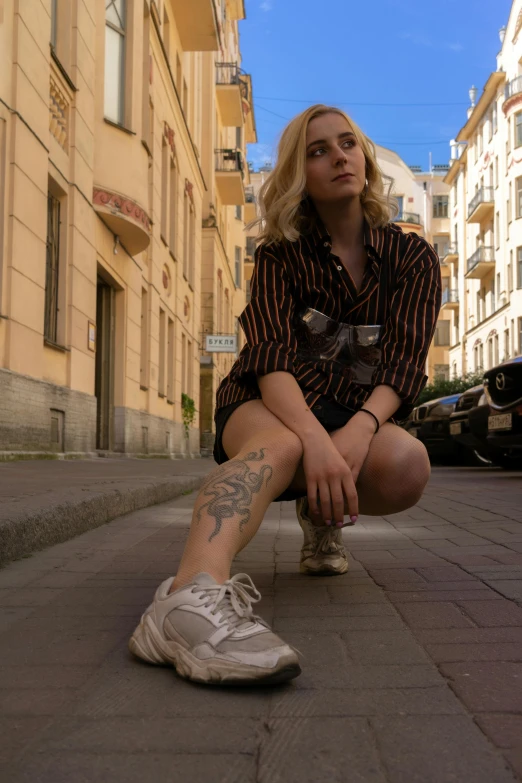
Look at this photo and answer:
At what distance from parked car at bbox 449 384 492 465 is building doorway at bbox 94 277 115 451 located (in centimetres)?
590

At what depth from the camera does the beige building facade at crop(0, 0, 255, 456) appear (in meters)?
9.38

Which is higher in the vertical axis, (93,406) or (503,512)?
(93,406)

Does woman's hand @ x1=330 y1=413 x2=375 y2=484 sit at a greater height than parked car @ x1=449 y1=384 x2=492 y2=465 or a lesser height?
lesser

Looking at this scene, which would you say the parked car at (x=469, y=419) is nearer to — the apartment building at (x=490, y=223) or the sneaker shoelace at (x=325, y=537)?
the sneaker shoelace at (x=325, y=537)

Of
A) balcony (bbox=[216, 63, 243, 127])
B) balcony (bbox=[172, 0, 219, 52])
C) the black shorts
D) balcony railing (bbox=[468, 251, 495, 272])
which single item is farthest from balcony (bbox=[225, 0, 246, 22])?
the black shorts

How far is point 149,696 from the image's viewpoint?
71.7 inches

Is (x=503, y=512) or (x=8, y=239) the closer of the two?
(x=503, y=512)

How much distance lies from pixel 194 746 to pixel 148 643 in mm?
570

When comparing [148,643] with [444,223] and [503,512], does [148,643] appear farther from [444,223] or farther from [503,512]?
[444,223]

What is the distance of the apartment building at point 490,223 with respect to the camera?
132 ft

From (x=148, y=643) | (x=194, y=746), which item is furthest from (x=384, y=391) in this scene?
(x=194, y=746)

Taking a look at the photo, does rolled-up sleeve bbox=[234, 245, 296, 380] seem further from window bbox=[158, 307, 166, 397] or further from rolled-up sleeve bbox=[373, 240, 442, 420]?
→ window bbox=[158, 307, 166, 397]

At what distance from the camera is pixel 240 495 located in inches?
93.9

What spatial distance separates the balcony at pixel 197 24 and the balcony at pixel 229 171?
8668 millimetres
